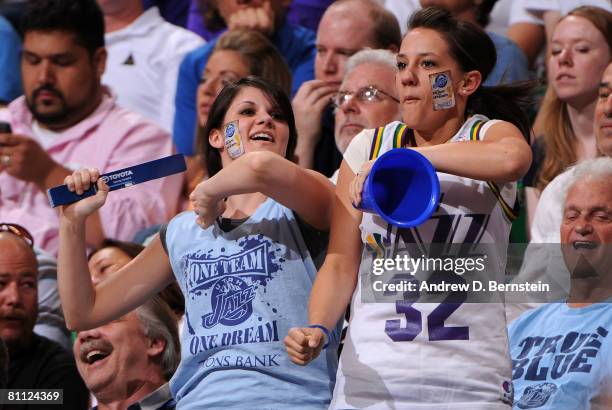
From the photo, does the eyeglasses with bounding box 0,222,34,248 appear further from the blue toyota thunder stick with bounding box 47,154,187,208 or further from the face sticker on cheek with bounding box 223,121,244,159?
the face sticker on cheek with bounding box 223,121,244,159

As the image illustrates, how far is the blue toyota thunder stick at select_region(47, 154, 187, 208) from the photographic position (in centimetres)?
329

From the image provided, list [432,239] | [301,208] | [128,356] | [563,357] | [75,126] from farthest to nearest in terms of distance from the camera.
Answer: [75,126] → [128,356] → [563,357] → [301,208] → [432,239]

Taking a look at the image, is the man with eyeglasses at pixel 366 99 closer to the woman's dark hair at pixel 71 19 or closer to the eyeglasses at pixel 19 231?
the eyeglasses at pixel 19 231

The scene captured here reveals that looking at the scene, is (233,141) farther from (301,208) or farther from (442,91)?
(442,91)

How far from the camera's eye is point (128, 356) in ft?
13.7

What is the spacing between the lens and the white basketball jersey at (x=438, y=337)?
2.78m

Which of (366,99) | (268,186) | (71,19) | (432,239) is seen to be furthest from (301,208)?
(71,19)

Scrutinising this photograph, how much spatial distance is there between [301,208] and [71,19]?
3136mm

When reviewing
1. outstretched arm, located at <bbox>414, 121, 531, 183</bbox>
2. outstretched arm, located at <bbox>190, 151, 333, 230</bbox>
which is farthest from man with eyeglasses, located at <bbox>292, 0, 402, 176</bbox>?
outstretched arm, located at <bbox>414, 121, 531, 183</bbox>

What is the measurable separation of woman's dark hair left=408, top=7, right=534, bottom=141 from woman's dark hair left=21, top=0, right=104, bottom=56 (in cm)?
301

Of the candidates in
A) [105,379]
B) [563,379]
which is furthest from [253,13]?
[563,379]

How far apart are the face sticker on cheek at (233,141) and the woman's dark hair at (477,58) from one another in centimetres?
60

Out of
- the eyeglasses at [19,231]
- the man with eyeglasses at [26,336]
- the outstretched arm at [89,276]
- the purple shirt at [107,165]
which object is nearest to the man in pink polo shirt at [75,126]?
the purple shirt at [107,165]

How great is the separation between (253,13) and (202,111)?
752mm
